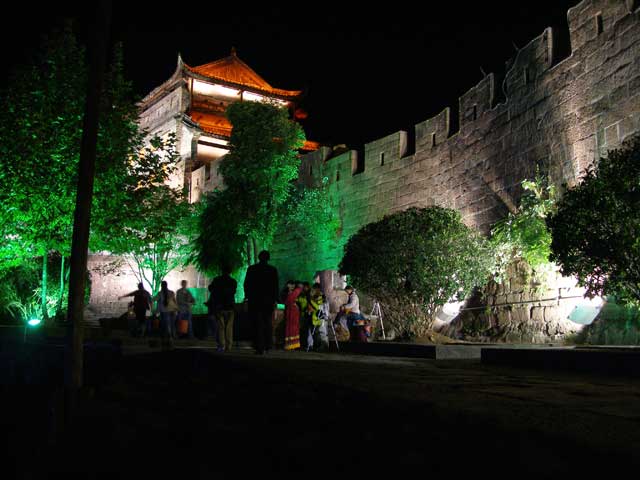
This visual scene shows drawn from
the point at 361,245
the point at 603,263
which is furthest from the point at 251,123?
the point at 603,263

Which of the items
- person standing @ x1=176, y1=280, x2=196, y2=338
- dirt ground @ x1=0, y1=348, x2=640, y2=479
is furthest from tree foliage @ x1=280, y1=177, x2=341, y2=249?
dirt ground @ x1=0, y1=348, x2=640, y2=479

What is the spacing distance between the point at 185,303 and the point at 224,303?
6395mm

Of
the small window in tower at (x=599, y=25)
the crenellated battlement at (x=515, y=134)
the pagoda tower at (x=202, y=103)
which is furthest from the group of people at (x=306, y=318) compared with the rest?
the pagoda tower at (x=202, y=103)

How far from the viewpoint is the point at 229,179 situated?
19766 mm

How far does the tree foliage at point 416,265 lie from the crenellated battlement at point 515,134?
7.37 feet

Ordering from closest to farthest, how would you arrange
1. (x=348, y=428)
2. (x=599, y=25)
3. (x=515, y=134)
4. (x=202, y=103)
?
(x=348, y=428) → (x=599, y=25) → (x=515, y=134) → (x=202, y=103)

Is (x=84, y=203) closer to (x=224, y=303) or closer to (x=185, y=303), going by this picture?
(x=224, y=303)

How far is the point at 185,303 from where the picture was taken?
47.5 feet

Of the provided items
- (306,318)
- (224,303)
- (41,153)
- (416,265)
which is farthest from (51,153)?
(416,265)

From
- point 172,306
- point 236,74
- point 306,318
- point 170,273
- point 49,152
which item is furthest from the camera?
point 236,74

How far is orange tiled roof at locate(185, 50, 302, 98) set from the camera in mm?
31094

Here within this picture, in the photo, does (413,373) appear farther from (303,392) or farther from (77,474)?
(77,474)

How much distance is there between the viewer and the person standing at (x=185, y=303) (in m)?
14.2

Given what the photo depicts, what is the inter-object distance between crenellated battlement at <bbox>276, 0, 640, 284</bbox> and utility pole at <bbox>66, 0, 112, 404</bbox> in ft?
25.3
